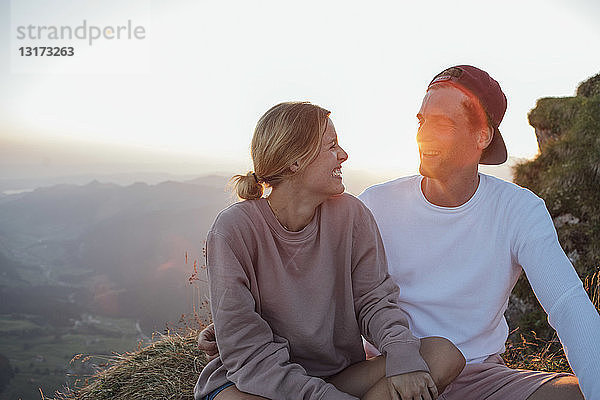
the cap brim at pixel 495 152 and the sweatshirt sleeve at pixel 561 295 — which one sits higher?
the cap brim at pixel 495 152

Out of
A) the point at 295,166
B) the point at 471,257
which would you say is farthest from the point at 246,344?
the point at 471,257

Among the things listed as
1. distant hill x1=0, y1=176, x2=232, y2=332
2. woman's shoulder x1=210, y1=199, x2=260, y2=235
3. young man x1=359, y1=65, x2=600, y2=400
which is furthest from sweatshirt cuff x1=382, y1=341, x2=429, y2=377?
distant hill x1=0, y1=176, x2=232, y2=332

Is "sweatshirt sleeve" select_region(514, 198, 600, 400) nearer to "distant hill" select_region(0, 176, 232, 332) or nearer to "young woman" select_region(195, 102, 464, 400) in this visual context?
"young woman" select_region(195, 102, 464, 400)

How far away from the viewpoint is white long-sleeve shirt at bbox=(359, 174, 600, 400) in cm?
269

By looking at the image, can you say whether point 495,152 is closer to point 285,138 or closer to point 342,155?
point 342,155

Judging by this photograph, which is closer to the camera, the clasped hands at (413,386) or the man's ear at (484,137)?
the clasped hands at (413,386)

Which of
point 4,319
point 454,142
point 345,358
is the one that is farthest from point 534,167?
point 4,319

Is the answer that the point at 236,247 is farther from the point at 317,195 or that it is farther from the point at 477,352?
the point at 477,352

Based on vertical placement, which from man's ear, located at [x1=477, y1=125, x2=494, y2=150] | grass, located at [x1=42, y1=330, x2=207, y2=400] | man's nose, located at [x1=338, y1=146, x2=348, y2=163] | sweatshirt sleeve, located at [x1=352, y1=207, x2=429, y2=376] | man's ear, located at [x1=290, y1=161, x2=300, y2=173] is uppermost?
man's ear, located at [x1=477, y1=125, x2=494, y2=150]

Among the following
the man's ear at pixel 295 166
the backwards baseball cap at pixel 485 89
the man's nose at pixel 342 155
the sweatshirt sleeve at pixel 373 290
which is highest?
the backwards baseball cap at pixel 485 89

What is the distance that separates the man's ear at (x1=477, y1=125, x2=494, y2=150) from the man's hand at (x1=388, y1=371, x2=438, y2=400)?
1.38 m

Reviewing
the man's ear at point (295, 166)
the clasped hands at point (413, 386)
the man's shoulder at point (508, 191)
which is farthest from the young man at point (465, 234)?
the man's ear at point (295, 166)

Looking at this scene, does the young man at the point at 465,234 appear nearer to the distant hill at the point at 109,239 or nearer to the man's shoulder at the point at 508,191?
the man's shoulder at the point at 508,191

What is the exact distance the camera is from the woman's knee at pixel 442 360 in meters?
2.36
